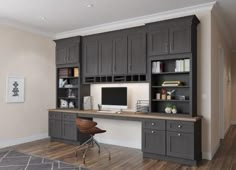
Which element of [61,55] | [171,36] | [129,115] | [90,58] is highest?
[171,36]

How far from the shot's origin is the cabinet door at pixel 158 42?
4.20 metres

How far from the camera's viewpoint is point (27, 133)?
543 centimetres

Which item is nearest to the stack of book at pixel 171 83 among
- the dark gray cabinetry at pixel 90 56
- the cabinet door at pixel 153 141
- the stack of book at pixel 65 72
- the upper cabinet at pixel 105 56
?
the cabinet door at pixel 153 141

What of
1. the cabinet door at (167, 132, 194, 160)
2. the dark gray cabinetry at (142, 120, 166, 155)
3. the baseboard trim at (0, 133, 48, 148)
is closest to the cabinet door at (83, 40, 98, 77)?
the dark gray cabinetry at (142, 120, 166, 155)

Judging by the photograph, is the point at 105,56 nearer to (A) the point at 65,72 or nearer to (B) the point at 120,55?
(B) the point at 120,55

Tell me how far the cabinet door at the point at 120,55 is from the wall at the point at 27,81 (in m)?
2.18

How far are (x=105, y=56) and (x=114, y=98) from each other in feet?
3.41

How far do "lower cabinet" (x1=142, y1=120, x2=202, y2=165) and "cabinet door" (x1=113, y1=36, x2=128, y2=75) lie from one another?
1355 mm

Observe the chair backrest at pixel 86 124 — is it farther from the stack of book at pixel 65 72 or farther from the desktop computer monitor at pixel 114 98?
the stack of book at pixel 65 72

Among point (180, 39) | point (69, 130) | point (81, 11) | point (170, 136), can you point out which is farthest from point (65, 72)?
point (170, 136)

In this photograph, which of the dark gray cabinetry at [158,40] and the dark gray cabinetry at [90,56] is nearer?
the dark gray cabinetry at [158,40]

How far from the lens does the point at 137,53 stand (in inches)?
183

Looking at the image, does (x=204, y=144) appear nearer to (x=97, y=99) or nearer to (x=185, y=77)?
(x=185, y=77)

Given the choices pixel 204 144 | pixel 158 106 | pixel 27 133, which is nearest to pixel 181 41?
pixel 158 106
